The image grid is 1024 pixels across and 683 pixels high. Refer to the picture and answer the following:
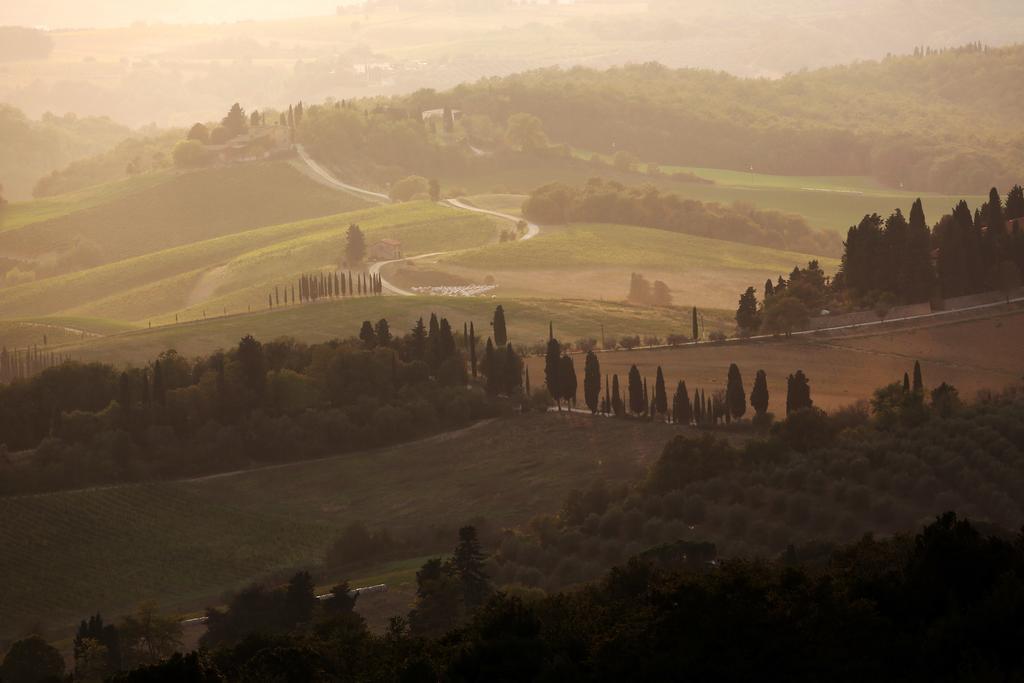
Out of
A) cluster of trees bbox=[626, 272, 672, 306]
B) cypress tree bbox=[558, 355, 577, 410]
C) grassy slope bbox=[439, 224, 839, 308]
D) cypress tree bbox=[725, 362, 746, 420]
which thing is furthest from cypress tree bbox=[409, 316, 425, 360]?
grassy slope bbox=[439, 224, 839, 308]

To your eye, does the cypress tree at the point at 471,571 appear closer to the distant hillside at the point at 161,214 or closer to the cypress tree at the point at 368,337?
the cypress tree at the point at 368,337

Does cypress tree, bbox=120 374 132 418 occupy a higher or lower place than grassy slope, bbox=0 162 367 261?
lower

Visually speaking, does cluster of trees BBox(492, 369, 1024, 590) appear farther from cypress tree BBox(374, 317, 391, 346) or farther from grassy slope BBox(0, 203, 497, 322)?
grassy slope BBox(0, 203, 497, 322)

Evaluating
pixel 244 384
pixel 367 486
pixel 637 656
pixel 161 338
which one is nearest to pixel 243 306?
pixel 161 338

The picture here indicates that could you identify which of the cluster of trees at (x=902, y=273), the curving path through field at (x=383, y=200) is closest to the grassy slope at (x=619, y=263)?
the curving path through field at (x=383, y=200)

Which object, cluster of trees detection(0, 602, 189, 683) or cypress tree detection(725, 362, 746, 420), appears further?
cypress tree detection(725, 362, 746, 420)

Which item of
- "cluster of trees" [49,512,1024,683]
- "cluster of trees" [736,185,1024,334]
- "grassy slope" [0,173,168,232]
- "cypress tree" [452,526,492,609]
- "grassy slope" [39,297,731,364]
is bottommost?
"cypress tree" [452,526,492,609]

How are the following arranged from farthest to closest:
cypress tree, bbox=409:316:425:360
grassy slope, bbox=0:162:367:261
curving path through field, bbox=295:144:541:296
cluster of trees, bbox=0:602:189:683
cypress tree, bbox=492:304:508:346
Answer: grassy slope, bbox=0:162:367:261 → curving path through field, bbox=295:144:541:296 → cypress tree, bbox=492:304:508:346 → cypress tree, bbox=409:316:425:360 → cluster of trees, bbox=0:602:189:683

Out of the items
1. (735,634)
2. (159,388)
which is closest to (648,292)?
(159,388)
